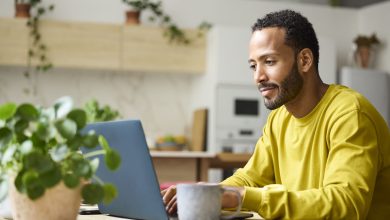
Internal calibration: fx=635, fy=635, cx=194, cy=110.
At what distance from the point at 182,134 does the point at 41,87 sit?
53.3 inches

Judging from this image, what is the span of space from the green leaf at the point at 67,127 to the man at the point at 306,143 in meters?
0.58

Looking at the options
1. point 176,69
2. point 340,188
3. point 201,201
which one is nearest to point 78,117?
point 201,201

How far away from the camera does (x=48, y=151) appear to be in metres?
1.04

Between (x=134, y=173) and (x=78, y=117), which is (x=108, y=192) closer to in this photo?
(x=78, y=117)

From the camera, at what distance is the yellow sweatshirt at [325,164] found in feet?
4.76

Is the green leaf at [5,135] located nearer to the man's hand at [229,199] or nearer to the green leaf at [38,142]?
the green leaf at [38,142]

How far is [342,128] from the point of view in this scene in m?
1.64

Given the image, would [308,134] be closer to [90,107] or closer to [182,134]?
[90,107]

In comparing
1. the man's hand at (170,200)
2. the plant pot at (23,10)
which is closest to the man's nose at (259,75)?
the man's hand at (170,200)

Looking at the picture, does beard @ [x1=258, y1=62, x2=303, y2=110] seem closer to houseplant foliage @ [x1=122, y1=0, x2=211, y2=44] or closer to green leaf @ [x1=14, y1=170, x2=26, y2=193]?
green leaf @ [x1=14, y1=170, x2=26, y2=193]

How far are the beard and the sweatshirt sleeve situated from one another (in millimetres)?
190

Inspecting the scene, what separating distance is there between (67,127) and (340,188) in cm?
75

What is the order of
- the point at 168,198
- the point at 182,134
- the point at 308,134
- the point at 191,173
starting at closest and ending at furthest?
1. the point at 168,198
2. the point at 308,134
3. the point at 191,173
4. the point at 182,134

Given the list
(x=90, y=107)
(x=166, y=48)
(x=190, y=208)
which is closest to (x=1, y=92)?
(x=166, y=48)
